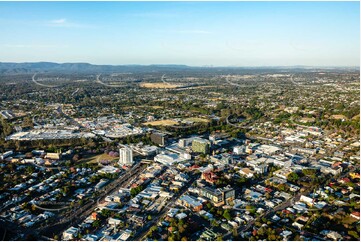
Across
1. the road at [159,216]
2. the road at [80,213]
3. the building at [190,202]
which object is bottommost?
the road at [80,213]

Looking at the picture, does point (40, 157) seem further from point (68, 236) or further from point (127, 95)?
point (127, 95)

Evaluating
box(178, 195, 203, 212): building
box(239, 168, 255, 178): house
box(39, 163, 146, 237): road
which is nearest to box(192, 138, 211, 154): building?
box(239, 168, 255, 178): house

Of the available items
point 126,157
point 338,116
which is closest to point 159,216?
point 126,157

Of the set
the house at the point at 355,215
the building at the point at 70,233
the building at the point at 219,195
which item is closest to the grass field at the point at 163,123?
the building at the point at 219,195

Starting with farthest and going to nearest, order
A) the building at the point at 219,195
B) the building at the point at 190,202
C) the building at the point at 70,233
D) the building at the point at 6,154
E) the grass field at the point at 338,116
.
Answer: the grass field at the point at 338,116 → the building at the point at 6,154 → the building at the point at 219,195 → the building at the point at 190,202 → the building at the point at 70,233

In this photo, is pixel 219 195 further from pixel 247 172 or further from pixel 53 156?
pixel 53 156

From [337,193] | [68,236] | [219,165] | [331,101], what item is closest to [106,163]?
[219,165]

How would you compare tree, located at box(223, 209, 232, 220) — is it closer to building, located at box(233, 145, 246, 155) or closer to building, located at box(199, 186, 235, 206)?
building, located at box(199, 186, 235, 206)

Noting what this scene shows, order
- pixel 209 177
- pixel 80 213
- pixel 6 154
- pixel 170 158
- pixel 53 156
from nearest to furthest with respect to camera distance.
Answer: pixel 80 213 → pixel 209 177 → pixel 170 158 → pixel 53 156 → pixel 6 154

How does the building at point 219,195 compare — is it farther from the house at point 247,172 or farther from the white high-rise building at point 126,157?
the white high-rise building at point 126,157

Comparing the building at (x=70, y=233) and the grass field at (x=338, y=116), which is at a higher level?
the grass field at (x=338, y=116)
